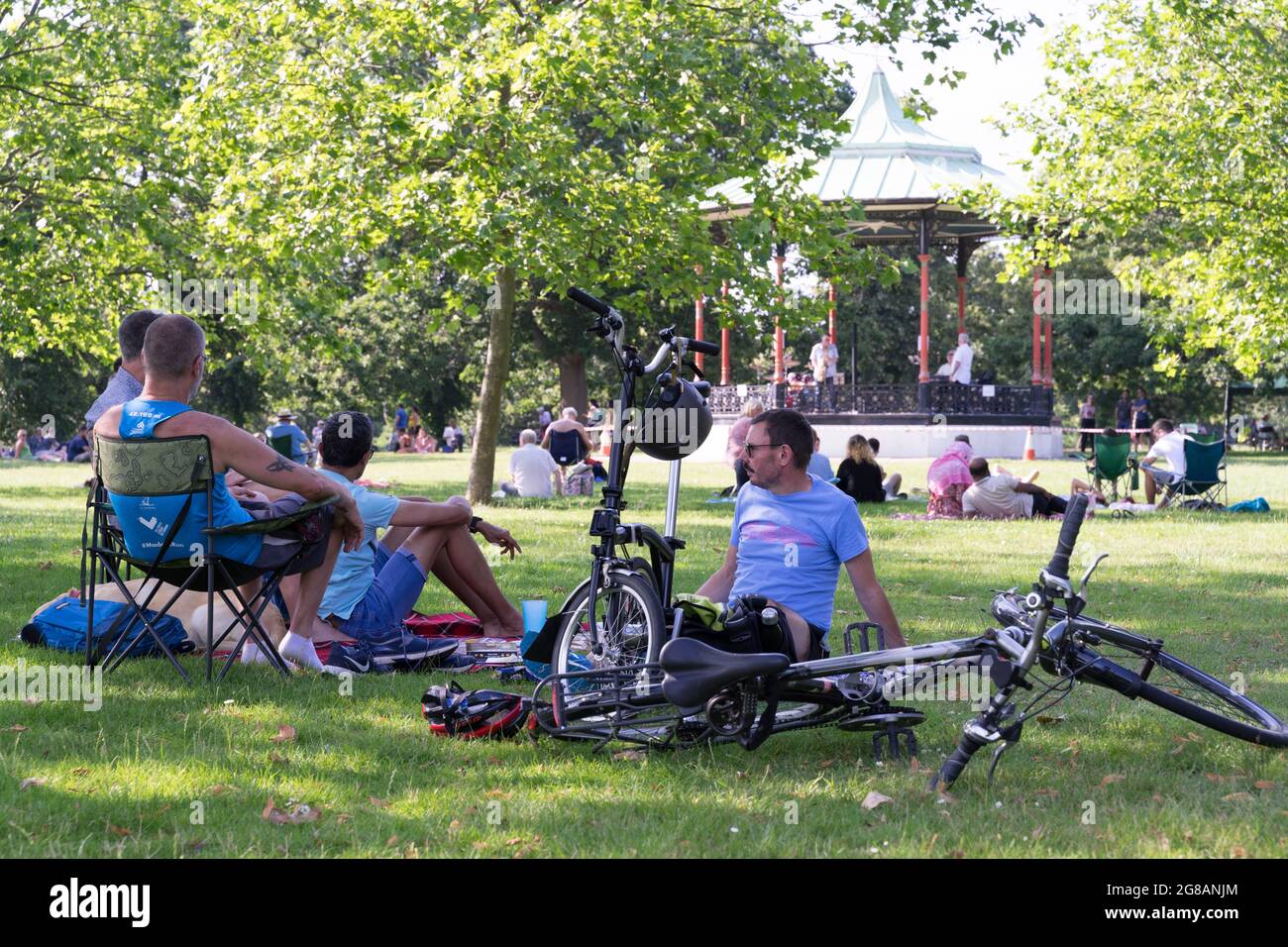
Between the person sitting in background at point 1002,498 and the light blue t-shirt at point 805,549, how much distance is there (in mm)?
11485

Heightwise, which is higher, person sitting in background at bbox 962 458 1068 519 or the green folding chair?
the green folding chair

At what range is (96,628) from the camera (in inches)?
289

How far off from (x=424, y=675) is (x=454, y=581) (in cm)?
100

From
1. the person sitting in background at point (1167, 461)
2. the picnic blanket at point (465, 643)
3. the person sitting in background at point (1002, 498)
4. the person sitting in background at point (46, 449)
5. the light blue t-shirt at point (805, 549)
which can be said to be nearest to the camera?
the light blue t-shirt at point (805, 549)

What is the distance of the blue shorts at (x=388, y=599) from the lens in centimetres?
745

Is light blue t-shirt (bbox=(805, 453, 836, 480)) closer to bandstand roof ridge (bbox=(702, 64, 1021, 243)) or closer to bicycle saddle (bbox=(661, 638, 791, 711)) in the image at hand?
bicycle saddle (bbox=(661, 638, 791, 711))

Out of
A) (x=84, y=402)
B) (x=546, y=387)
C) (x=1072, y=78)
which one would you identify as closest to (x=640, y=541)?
(x=1072, y=78)

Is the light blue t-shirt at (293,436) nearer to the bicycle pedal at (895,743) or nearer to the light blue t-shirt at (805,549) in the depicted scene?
the light blue t-shirt at (805,549)

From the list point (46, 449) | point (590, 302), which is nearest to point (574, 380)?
point (46, 449)

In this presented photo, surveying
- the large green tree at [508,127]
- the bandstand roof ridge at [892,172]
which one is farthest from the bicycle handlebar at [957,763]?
the bandstand roof ridge at [892,172]

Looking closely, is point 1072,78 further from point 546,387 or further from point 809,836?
point 546,387

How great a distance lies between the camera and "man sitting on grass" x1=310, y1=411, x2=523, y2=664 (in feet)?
24.0

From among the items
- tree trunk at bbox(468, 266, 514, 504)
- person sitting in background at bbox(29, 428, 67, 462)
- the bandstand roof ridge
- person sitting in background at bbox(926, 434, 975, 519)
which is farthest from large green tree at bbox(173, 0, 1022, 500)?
person sitting in background at bbox(29, 428, 67, 462)

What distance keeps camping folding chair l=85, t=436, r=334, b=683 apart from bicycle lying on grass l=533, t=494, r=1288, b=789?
65.6 inches
